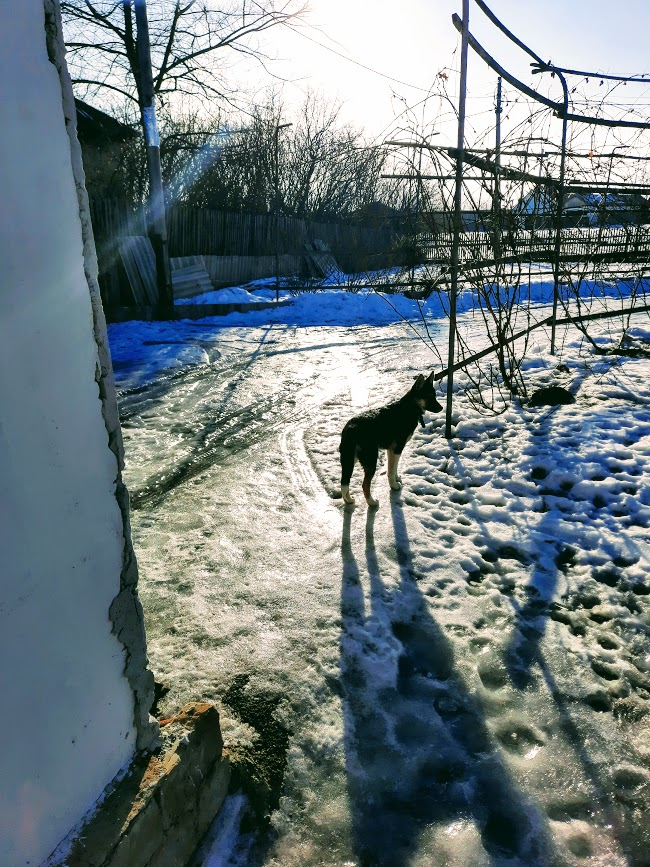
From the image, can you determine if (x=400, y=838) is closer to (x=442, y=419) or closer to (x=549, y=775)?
(x=549, y=775)

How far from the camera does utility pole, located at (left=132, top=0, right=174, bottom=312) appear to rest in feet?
35.2

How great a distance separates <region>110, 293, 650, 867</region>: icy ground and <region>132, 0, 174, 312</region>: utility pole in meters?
7.88

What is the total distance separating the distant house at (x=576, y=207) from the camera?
5188 mm

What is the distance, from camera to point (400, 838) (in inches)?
68.6

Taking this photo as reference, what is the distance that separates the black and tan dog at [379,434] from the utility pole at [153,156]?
978 centimetres

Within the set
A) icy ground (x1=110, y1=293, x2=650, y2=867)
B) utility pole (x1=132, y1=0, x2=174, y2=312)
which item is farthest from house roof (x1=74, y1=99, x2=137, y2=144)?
icy ground (x1=110, y1=293, x2=650, y2=867)

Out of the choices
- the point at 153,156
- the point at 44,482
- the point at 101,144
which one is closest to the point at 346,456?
the point at 44,482

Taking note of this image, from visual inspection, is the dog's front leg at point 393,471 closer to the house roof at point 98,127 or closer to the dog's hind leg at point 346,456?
the dog's hind leg at point 346,456

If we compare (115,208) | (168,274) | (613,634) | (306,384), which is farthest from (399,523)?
(115,208)

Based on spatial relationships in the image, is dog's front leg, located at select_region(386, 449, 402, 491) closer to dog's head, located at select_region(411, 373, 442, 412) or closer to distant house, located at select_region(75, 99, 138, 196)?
dog's head, located at select_region(411, 373, 442, 412)

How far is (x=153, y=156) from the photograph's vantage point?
11383mm

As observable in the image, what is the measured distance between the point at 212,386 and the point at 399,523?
14.0ft

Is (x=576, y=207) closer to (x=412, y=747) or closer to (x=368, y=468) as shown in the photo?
(x=368, y=468)

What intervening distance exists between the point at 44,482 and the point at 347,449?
2.86m
